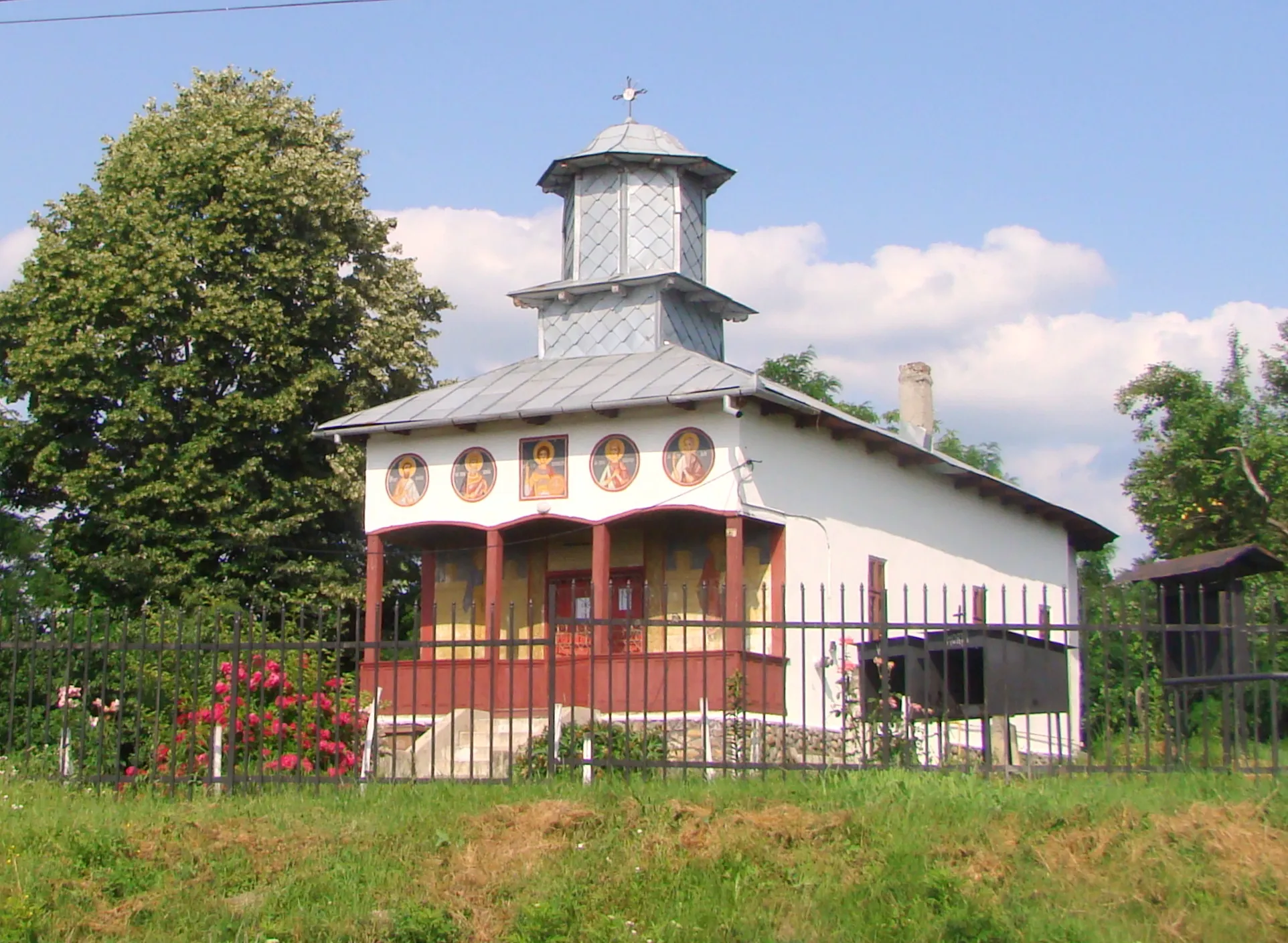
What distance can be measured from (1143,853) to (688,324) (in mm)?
16415

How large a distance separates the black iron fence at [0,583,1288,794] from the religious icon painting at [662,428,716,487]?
1861mm

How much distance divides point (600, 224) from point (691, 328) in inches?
90.4

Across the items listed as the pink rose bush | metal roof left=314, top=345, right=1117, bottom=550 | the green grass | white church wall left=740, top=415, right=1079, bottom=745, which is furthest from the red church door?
the green grass

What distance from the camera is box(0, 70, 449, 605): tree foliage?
79.0 feet

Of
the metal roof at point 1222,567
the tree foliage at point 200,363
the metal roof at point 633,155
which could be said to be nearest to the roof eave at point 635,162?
the metal roof at point 633,155

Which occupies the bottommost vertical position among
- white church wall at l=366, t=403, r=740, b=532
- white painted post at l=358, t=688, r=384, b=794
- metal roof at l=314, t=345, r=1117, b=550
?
white painted post at l=358, t=688, r=384, b=794

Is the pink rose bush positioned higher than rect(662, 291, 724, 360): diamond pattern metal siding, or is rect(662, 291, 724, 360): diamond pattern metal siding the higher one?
rect(662, 291, 724, 360): diamond pattern metal siding

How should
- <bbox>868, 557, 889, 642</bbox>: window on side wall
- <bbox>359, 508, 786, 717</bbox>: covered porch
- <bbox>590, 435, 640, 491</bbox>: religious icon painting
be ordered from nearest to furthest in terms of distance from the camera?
1. <bbox>359, 508, 786, 717</bbox>: covered porch
2. <bbox>590, 435, 640, 491</bbox>: religious icon painting
3. <bbox>868, 557, 889, 642</bbox>: window on side wall

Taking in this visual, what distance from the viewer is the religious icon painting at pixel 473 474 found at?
68.8 feet

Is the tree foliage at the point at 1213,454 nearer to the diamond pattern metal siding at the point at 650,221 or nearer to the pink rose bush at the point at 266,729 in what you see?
the diamond pattern metal siding at the point at 650,221

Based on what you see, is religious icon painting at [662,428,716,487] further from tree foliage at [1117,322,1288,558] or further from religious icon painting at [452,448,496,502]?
tree foliage at [1117,322,1288,558]

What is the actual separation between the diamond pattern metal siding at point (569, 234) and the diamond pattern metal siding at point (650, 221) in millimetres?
991

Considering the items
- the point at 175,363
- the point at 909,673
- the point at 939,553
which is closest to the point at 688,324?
the point at 939,553

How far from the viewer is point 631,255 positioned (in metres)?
23.9
